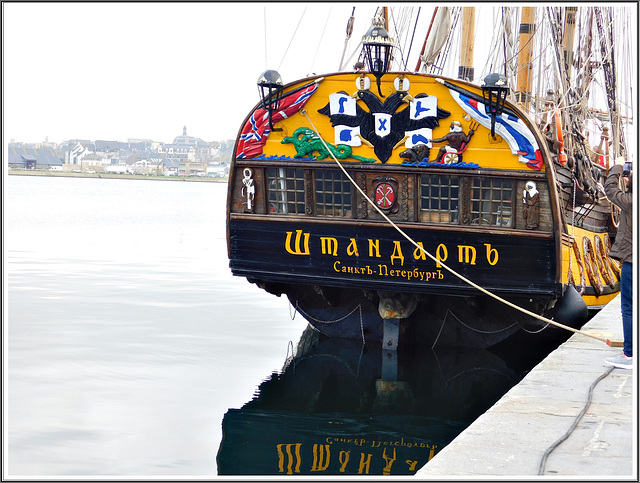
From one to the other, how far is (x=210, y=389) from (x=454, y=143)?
168 inches

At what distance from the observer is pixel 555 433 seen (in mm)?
5723

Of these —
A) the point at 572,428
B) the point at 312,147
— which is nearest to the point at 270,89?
the point at 312,147

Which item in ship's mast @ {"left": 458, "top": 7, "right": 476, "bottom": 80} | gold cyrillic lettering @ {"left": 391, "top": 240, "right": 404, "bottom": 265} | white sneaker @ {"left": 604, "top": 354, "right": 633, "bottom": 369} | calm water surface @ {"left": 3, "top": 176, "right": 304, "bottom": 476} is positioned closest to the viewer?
white sneaker @ {"left": 604, "top": 354, "right": 633, "bottom": 369}

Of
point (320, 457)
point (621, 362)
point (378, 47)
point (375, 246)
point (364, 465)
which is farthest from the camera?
point (375, 246)

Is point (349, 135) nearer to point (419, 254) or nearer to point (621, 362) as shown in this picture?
point (419, 254)

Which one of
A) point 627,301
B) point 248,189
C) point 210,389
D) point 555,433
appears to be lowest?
point 210,389

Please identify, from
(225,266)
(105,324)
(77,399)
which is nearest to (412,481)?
(77,399)

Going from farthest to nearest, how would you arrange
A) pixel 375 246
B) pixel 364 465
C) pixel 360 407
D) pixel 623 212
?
pixel 375 246 < pixel 360 407 < pixel 364 465 < pixel 623 212

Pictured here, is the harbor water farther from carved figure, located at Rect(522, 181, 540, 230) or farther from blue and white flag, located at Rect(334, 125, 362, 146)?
blue and white flag, located at Rect(334, 125, 362, 146)

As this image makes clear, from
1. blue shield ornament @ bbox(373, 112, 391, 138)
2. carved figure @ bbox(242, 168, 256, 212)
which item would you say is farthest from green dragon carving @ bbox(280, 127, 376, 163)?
carved figure @ bbox(242, 168, 256, 212)

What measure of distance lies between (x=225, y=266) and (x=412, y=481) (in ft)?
72.6

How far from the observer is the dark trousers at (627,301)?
24.9 feet

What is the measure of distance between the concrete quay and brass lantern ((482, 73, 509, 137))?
3869 mm

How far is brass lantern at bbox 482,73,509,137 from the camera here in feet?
34.4
